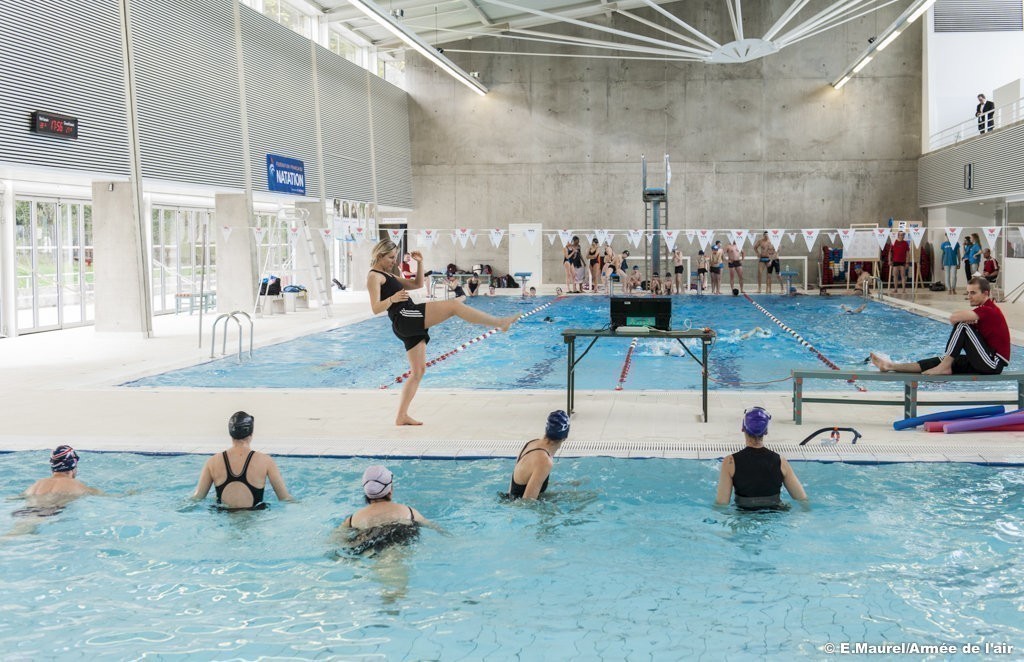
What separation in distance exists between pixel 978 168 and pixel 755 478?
66.8ft

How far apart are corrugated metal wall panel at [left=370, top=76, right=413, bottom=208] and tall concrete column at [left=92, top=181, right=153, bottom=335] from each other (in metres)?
12.2

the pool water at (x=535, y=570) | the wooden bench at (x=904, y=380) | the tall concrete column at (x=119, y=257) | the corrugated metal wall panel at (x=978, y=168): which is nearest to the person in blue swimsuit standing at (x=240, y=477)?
the pool water at (x=535, y=570)

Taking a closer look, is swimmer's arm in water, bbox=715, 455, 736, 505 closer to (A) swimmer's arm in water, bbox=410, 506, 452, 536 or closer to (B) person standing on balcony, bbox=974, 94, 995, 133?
(A) swimmer's arm in water, bbox=410, 506, 452, 536

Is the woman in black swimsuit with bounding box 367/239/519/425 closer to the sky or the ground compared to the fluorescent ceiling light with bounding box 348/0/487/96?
closer to the ground

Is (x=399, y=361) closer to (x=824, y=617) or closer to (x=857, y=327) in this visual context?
(x=857, y=327)

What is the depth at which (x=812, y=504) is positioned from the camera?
18.8 ft

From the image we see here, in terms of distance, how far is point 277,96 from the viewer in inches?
828

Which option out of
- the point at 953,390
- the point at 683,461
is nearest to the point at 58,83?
the point at 683,461

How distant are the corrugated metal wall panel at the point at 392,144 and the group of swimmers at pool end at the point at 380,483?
22.1 meters

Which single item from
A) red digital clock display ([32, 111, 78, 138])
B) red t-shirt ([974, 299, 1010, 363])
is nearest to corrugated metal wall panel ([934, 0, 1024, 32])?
red t-shirt ([974, 299, 1010, 363])

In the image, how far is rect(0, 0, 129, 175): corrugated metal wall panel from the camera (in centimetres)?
1239

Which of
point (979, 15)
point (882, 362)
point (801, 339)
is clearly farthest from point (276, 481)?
point (979, 15)

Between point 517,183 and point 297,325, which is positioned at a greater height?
point 517,183

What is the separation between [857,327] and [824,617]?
13.4m
